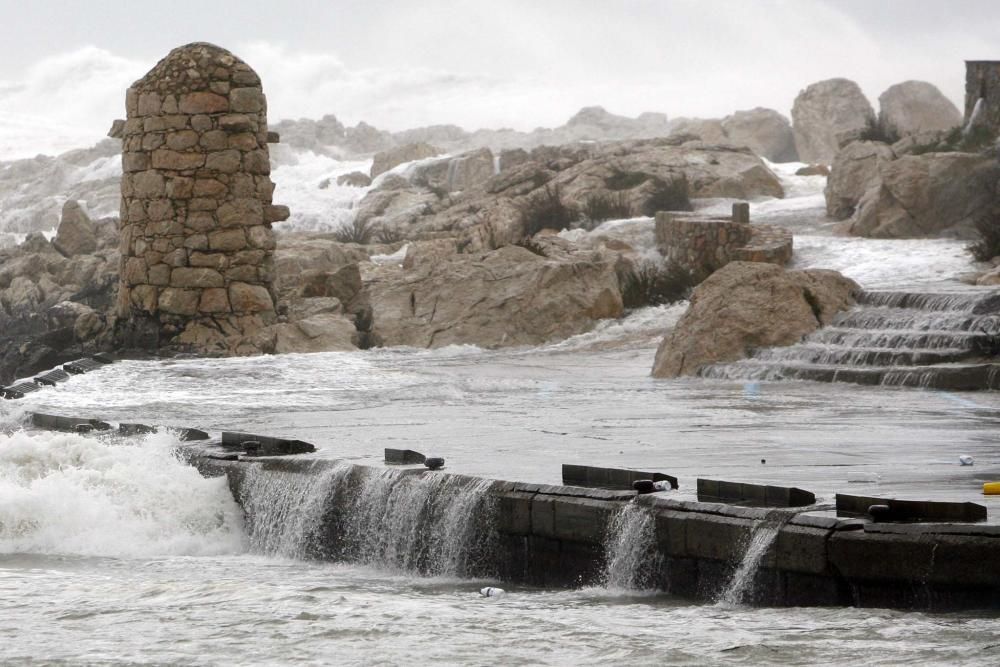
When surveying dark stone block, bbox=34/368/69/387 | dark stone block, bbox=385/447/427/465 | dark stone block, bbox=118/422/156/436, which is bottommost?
dark stone block, bbox=385/447/427/465

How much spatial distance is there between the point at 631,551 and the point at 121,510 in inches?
143

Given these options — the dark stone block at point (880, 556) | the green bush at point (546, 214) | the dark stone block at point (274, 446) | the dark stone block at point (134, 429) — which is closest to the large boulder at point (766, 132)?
the green bush at point (546, 214)

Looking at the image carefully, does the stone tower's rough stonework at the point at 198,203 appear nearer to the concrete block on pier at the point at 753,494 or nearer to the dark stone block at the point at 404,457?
the dark stone block at the point at 404,457

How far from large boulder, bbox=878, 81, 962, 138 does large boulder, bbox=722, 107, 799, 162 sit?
10.4ft

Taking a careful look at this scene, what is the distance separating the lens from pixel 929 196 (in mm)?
24156

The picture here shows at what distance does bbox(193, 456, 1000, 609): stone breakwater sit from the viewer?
6.86 meters

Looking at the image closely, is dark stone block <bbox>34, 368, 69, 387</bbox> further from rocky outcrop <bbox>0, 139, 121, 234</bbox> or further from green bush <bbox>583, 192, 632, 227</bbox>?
rocky outcrop <bbox>0, 139, 121, 234</bbox>

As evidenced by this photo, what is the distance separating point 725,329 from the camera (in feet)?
53.0

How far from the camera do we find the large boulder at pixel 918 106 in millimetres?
52287

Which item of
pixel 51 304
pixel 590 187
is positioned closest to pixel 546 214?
pixel 590 187

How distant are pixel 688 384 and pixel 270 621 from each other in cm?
815

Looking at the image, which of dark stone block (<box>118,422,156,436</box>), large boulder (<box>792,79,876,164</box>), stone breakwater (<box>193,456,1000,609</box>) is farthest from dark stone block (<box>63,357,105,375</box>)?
large boulder (<box>792,79,876,164</box>)

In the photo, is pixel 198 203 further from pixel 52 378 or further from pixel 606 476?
pixel 606 476

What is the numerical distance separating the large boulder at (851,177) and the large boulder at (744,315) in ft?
33.4
